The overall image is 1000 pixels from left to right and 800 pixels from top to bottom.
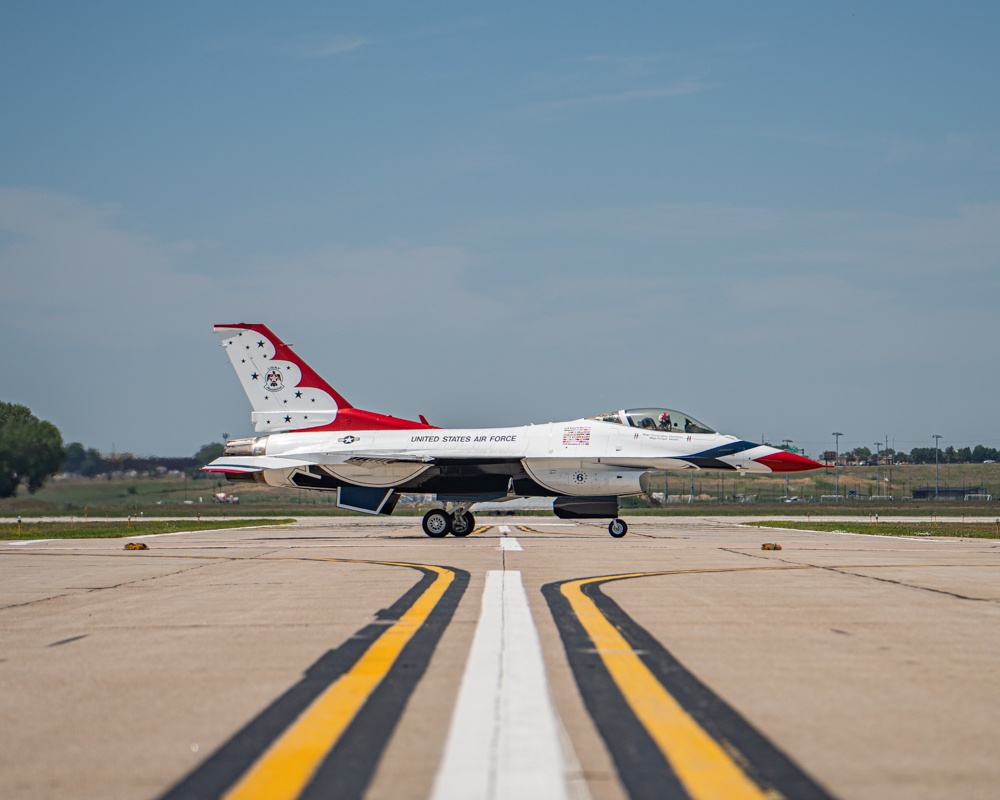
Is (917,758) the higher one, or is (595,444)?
(595,444)

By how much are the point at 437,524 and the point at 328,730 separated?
23.6m

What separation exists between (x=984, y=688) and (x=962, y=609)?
413 centimetres

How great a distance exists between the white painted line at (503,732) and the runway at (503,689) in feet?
0.06

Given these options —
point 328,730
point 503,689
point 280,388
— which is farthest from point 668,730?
point 280,388

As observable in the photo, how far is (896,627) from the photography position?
8.59 metres

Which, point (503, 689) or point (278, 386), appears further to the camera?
point (278, 386)

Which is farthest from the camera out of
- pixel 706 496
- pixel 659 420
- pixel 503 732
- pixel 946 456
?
pixel 946 456

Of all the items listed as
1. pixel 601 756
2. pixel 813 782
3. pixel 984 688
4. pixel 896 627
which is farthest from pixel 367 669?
pixel 896 627

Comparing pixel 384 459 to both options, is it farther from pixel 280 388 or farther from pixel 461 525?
pixel 280 388

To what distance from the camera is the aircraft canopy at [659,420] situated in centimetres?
2794

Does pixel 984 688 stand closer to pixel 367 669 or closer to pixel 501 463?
pixel 367 669

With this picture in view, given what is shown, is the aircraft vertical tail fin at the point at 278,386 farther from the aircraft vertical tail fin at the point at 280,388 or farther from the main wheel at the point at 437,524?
the main wheel at the point at 437,524

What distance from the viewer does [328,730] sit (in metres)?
5.02

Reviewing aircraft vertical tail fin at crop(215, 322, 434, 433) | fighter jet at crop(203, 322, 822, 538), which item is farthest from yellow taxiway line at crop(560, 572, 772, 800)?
aircraft vertical tail fin at crop(215, 322, 434, 433)
